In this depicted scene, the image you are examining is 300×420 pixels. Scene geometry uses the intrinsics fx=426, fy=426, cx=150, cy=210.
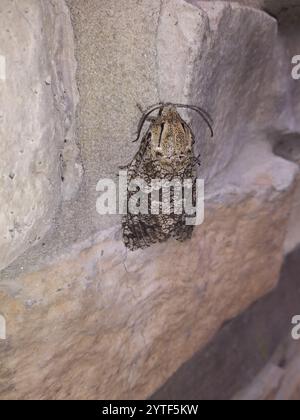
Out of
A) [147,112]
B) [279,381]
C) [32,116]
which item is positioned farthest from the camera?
[279,381]

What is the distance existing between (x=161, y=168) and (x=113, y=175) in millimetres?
111

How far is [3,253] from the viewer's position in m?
0.64

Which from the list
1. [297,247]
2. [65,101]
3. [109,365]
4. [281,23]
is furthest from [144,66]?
[297,247]

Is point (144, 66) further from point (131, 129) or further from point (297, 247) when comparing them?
point (297, 247)

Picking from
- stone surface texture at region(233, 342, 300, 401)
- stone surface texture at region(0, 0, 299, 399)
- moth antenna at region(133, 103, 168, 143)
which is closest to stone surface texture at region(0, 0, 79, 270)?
stone surface texture at region(0, 0, 299, 399)

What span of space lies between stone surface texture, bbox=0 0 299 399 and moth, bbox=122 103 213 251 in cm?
3

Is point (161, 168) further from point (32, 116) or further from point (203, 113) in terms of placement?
point (32, 116)

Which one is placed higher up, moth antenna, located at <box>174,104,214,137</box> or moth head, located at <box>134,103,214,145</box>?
moth antenna, located at <box>174,104,214,137</box>

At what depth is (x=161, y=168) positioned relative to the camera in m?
0.88

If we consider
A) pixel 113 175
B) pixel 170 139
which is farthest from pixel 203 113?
pixel 113 175

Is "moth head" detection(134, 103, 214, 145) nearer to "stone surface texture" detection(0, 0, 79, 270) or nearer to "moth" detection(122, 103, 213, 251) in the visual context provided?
"moth" detection(122, 103, 213, 251)

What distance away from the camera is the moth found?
0.81 meters

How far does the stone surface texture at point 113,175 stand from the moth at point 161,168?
0.03 m

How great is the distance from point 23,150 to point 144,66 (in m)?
0.28
